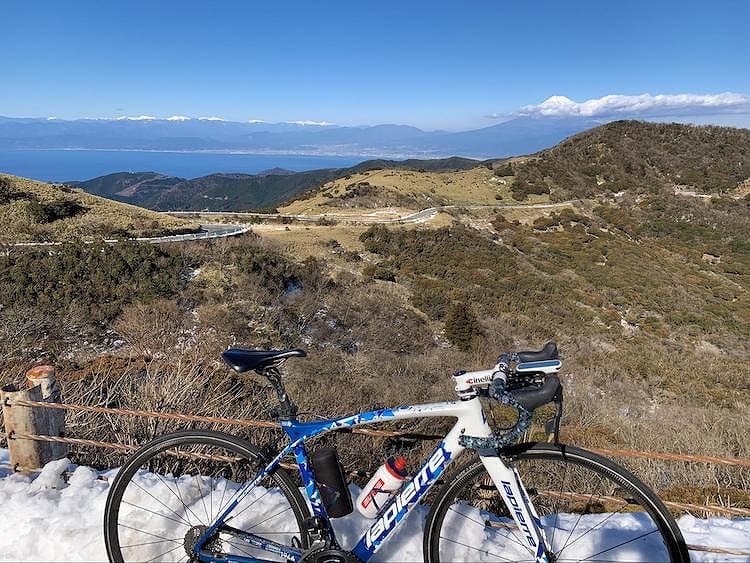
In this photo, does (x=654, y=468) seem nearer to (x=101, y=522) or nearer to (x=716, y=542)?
(x=716, y=542)

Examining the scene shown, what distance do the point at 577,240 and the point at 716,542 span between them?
1286 inches

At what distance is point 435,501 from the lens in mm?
2252

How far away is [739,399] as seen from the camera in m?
13.7

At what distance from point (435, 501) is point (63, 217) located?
27.2m

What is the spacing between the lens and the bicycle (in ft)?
6.81

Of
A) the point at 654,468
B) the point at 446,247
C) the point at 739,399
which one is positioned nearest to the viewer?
the point at 654,468

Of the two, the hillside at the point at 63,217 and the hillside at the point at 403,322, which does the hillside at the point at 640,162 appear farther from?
the hillside at the point at 63,217

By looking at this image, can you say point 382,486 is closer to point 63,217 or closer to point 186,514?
point 186,514

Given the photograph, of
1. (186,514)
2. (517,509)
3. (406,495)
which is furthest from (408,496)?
(186,514)

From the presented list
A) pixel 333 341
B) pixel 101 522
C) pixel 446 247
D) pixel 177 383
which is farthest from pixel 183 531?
pixel 446 247

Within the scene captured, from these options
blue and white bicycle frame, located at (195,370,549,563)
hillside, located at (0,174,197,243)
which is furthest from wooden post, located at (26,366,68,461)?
hillside, located at (0,174,197,243)

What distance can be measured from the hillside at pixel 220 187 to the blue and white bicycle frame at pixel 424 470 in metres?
124

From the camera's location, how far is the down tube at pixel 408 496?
7.03ft

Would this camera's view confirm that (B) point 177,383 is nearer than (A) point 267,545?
No
